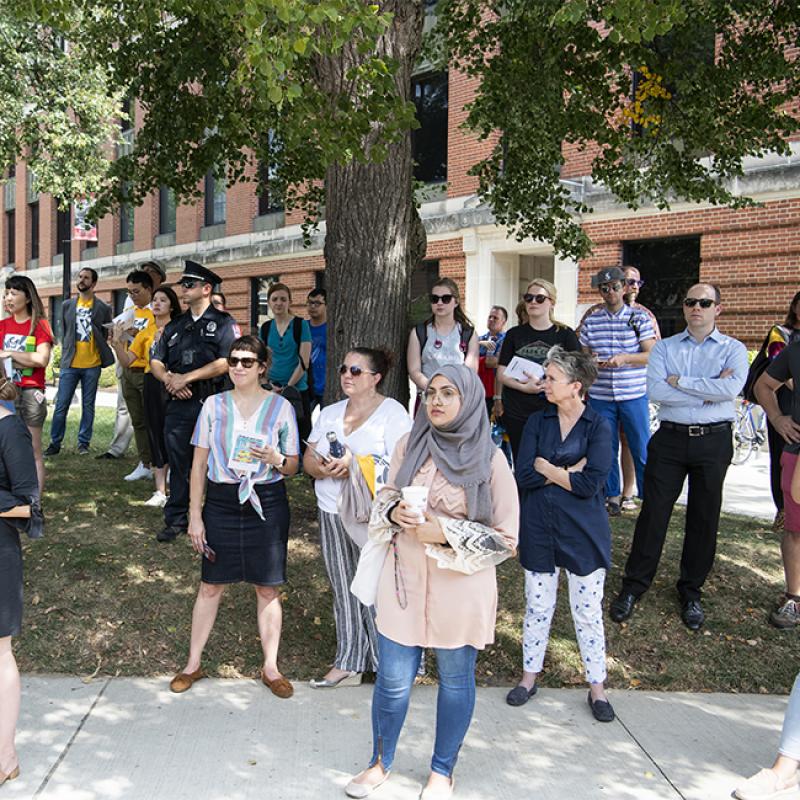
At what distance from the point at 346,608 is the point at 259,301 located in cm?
2034

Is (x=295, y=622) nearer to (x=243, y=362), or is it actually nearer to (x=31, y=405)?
(x=243, y=362)

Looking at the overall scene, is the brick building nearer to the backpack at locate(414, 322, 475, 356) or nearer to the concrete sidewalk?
the backpack at locate(414, 322, 475, 356)

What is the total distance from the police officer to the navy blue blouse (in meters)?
2.61

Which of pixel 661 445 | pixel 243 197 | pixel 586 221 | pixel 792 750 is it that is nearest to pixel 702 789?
pixel 792 750

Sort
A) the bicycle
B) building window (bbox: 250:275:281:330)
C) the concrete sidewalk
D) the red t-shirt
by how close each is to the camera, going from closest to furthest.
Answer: the concrete sidewalk
the red t-shirt
the bicycle
building window (bbox: 250:275:281:330)

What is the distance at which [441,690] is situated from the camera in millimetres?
3443

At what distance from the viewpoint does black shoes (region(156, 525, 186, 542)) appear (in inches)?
243

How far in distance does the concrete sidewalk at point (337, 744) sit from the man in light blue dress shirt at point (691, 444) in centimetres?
94

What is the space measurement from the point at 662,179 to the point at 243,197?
17.2 meters

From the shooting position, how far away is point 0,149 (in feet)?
42.4

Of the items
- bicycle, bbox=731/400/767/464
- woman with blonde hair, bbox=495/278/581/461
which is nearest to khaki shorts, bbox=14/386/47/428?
woman with blonde hair, bbox=495/278/581/461

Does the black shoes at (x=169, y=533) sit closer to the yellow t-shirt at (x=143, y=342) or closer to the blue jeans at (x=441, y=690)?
the yellow t-shirt at (x=143, y=342)

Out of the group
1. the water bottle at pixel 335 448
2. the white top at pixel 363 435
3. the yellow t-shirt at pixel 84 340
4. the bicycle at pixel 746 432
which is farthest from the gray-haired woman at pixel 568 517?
the bicycle at pixel 746 432

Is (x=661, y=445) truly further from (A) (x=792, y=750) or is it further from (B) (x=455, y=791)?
(B) (x=455, y=791)
